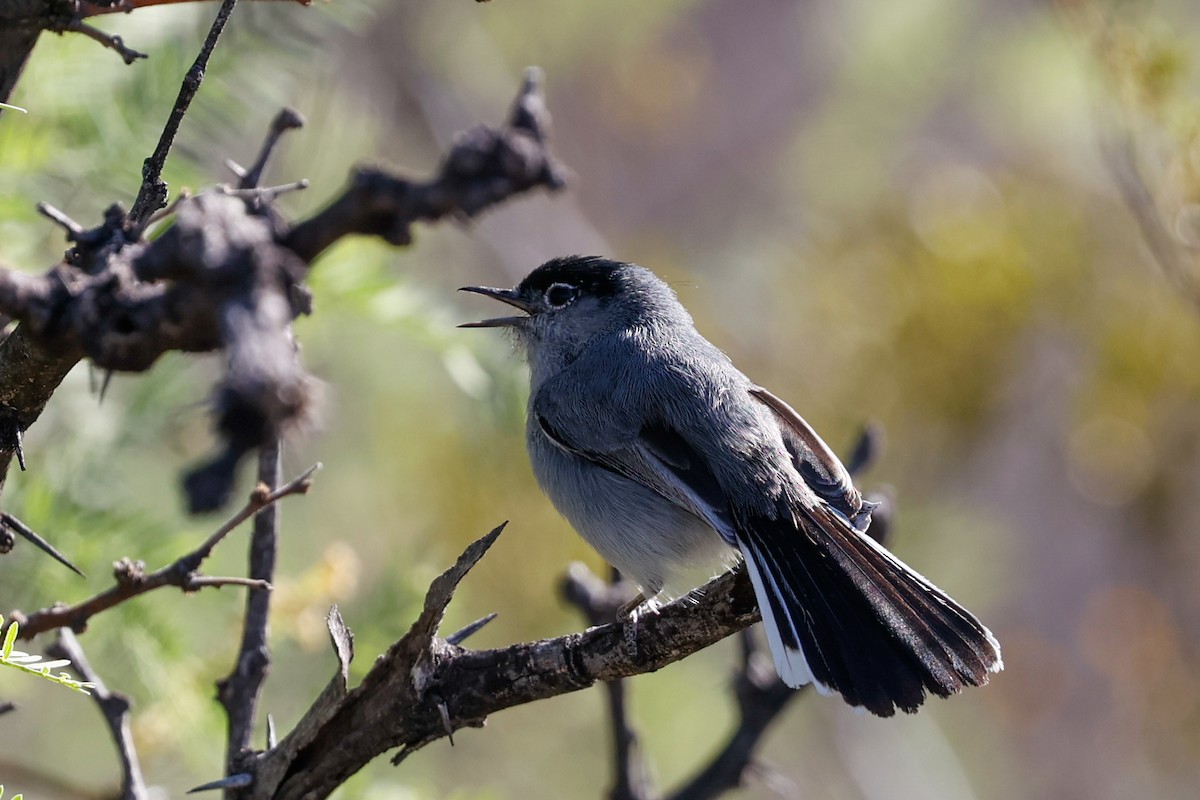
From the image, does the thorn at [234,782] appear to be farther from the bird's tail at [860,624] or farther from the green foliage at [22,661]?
the bird's tail at [860,624]

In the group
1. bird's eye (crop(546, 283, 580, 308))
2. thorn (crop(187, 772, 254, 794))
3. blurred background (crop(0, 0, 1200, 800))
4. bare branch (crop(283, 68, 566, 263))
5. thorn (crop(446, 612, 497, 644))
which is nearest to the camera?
bare branch (crop(283, 68, 566, 263))

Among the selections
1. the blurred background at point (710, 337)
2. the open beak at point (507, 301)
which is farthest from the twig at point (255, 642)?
the open beak at point (507, 301)

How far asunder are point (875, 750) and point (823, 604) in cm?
255

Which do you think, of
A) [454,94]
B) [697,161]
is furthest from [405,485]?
[697,161]

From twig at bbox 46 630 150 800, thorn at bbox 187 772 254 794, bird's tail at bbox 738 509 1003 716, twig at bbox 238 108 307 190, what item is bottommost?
twig at bbox 46 630 150 800

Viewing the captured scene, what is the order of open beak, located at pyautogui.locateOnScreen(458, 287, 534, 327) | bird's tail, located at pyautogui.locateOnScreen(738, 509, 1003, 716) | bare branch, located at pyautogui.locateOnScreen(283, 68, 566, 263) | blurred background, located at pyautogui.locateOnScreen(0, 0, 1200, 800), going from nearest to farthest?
1. bare branch, located at pyautogui.locateOnScreen(283, 68, 566, 263)
2. bird's tail, located at pyautogui.locateOnScreen(738, 509, 1003, 716)
3. blurred background, located at pyautogui.locateOnScreen(0, 0, 1200, 800)
4. open beak, located at pyautogui.locateOnScreen(458, 287, 534, 327)

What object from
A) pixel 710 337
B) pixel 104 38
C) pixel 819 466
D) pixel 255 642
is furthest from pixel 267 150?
pixel 710 337

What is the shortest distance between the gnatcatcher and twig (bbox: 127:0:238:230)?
0.95 metres

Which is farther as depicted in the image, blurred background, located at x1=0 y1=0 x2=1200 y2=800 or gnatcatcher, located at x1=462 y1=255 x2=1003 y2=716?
blurred background, located at x1=0 y1=0 x2=1200 y2=800

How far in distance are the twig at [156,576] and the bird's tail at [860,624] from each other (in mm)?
699

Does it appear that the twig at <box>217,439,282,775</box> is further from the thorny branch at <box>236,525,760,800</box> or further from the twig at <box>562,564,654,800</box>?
the twig at <box>562,564,654,800</box>

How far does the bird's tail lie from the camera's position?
169cm

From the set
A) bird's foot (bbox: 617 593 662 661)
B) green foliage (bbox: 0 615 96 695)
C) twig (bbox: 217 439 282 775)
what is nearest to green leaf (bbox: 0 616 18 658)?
green foliage (bbox: 0 615 96 695)

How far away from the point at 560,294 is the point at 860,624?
122cm
